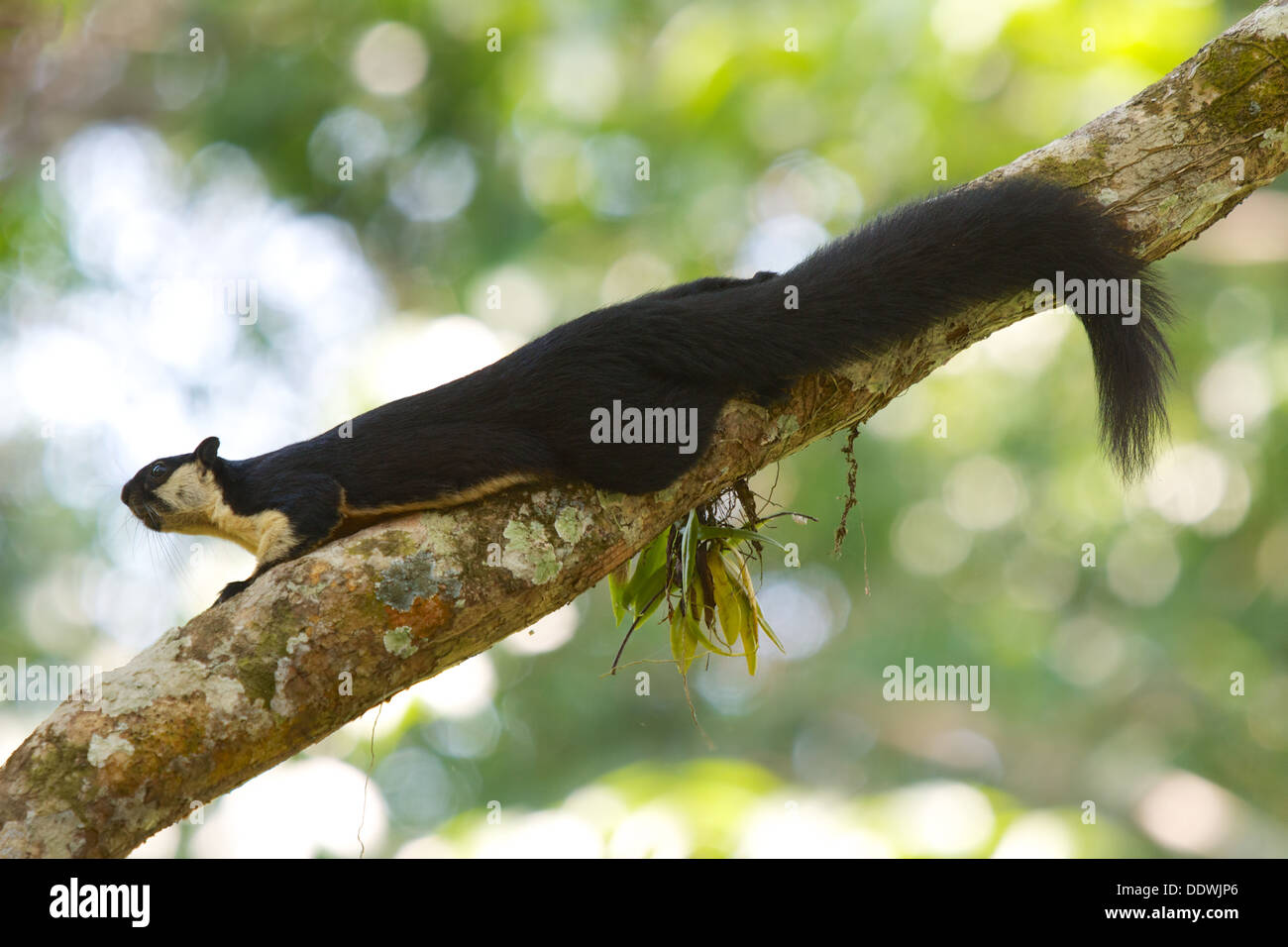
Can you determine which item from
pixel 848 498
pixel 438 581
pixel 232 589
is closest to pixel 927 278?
pixel 848 498

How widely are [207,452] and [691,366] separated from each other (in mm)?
1821

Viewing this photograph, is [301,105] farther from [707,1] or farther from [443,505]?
[443,505]

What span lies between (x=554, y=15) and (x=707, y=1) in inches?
62.7

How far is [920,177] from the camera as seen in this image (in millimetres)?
10594

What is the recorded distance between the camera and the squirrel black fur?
361 cm

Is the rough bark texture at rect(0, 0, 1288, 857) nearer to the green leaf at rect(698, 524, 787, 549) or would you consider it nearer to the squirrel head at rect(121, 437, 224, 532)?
the green leaf at rect(698, 524, 787, 549)

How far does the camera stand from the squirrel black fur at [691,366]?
3.61 metres

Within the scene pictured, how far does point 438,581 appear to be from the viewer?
3166 mm

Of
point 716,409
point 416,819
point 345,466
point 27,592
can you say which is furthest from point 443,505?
point 27,592

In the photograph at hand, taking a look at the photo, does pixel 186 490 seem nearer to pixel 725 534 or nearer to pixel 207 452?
pixel 207 452

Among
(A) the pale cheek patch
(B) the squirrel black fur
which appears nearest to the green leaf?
(B) the squirrel black fur

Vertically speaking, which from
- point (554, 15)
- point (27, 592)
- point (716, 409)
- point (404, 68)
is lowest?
point (716, 409)

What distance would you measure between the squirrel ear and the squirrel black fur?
7cm

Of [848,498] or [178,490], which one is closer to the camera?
[178,490]
